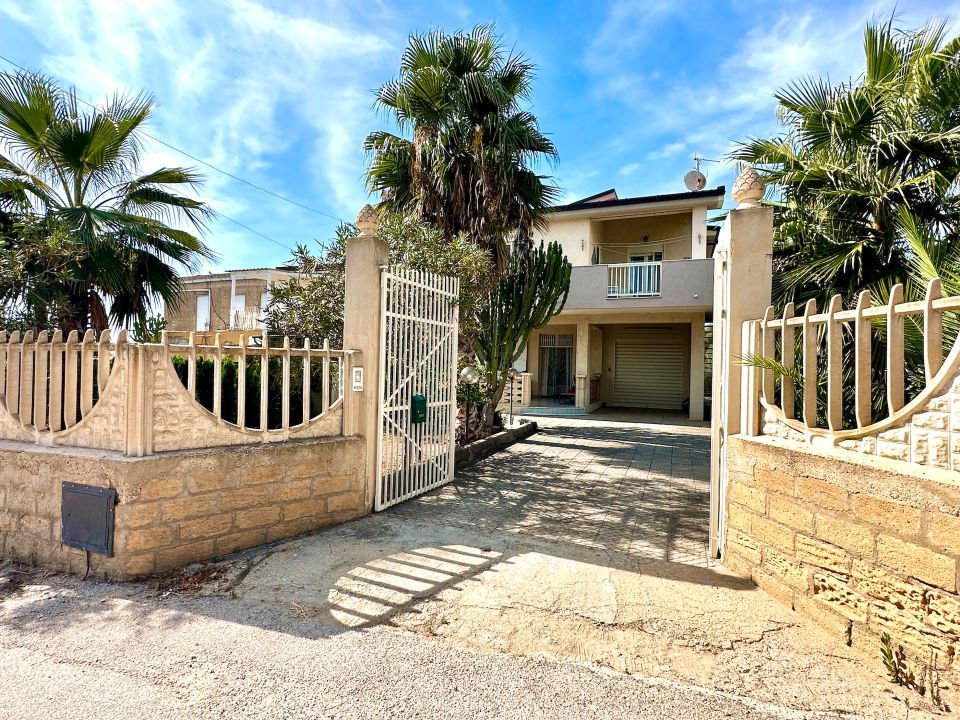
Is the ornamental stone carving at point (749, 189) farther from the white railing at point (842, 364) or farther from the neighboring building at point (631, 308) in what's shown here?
the neighboring building at point (631, 308)

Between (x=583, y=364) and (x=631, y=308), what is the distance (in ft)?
9.05

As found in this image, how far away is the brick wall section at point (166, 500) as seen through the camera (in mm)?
3945

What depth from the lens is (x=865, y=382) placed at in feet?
10.3

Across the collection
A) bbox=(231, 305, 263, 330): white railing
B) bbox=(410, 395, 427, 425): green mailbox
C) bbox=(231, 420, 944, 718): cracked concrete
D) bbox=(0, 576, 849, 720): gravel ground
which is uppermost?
bbox=(231, 305, 263, 330): white railing

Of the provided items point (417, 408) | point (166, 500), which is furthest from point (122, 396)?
point (417, 408)

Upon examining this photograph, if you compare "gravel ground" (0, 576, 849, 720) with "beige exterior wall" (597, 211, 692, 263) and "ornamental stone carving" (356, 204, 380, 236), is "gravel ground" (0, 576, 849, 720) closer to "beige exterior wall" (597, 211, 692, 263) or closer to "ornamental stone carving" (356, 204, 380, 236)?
"ornamental stone carving" (356, 204, 380, 236)

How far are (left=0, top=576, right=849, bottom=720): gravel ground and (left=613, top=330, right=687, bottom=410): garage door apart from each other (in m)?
18.0

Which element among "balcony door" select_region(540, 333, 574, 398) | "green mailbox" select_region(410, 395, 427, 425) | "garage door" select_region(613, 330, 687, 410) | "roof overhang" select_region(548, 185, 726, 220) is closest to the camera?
"green mailbox" select_region(410, 395, 427, 425)

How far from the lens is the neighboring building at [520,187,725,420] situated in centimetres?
1562

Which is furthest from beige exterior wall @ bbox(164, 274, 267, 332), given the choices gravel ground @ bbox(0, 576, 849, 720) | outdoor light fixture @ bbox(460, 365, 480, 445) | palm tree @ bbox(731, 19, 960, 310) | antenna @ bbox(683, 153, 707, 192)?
gravel ground @ bbox(0, 576, 849, 720)

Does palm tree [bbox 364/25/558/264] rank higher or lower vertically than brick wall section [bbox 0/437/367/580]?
higher

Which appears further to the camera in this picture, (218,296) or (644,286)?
(218,296)

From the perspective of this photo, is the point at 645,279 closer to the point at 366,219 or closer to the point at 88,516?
the point at 366,219

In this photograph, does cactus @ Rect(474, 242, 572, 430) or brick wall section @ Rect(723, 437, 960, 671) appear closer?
brick wall section @ Rect(723, 437, 960, 671)
